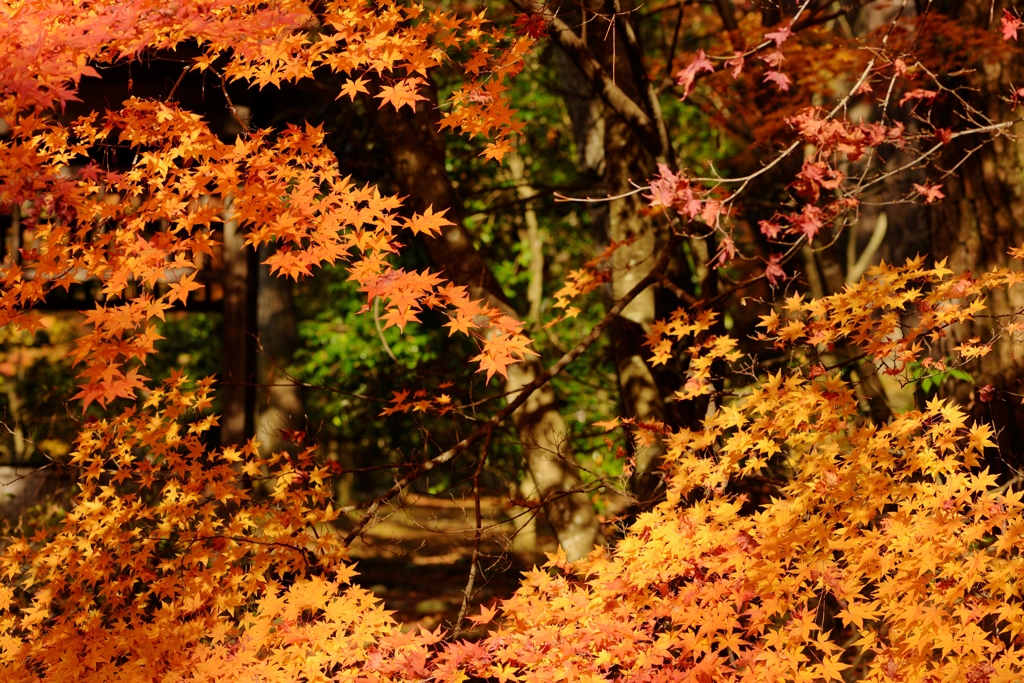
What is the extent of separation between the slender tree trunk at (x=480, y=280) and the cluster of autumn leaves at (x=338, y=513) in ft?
2.92

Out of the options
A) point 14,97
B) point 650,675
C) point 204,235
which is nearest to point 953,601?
point 650,675

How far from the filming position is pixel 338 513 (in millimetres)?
4090

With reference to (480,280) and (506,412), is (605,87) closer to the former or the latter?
(480,280)

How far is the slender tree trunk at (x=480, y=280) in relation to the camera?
17.1 ft

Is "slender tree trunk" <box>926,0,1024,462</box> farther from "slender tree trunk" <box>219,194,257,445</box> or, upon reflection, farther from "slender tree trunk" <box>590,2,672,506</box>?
"slender tree trunk" <box>219,194,257,445</box>

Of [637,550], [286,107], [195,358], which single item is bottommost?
[195,358]

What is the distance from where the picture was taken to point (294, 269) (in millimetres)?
3385

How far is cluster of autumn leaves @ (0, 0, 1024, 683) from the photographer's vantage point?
3143 mm

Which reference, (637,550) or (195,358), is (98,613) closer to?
(637,550)

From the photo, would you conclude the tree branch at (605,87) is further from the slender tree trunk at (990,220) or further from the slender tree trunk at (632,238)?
the slender tree trunk at (990,220)

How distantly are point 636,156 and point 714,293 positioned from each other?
941mm

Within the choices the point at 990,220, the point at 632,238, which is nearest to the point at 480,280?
the point at 632,238

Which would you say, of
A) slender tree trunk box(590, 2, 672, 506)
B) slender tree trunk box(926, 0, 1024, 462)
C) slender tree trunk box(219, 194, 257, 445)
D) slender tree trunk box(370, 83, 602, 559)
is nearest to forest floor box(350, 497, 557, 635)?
slender tree trunk box(370, 83, 602, 559)

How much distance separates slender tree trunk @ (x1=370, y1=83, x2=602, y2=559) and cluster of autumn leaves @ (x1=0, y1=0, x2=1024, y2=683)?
35.1 inches
